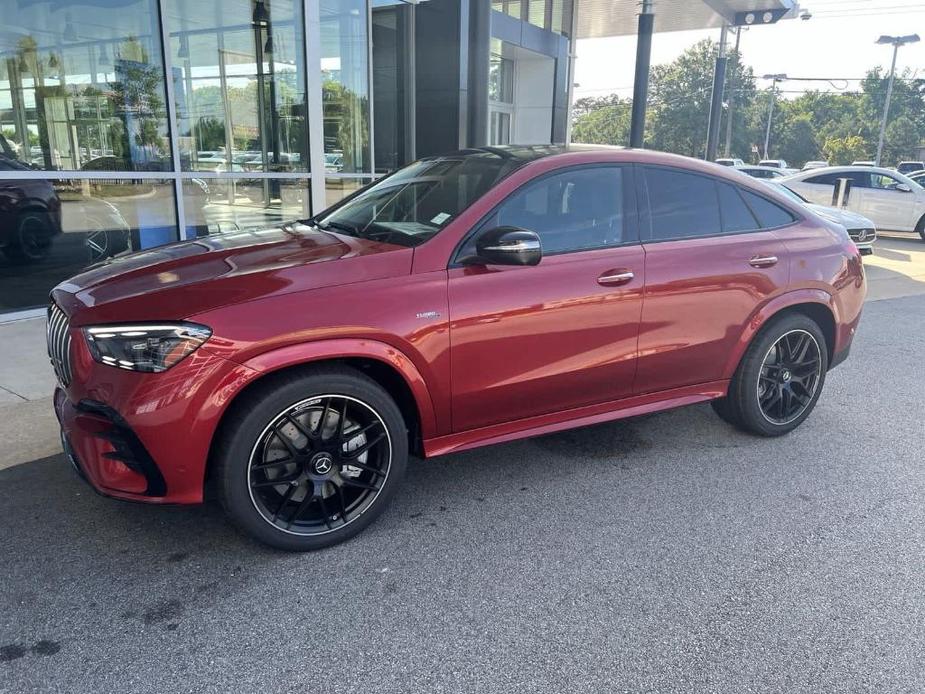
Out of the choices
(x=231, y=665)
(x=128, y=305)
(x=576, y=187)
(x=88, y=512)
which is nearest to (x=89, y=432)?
(x=128, y=305)

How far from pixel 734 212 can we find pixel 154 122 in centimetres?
696

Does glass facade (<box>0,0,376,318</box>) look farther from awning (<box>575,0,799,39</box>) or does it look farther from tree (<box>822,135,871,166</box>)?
tree (<box>822,135,871,166</box>)

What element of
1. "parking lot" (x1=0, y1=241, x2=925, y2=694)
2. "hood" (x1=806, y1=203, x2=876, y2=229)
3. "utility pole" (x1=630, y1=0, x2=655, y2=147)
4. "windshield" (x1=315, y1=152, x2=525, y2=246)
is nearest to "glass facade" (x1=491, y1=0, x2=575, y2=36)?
"utility pole" (x1=630, y1=0, x2=655, y2=147)

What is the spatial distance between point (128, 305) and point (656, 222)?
2.69 m

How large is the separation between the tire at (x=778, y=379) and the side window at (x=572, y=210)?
1.26m

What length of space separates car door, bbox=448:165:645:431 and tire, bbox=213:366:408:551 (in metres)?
0.42

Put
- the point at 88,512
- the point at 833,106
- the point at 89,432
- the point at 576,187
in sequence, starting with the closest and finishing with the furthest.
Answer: the point at 89,432 < the point at 88,512 < the point at 576,187 < the point at 833,106

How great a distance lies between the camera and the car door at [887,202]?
52.9ft

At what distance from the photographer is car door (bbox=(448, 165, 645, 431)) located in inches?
133

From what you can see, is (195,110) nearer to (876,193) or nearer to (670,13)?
(876,193)

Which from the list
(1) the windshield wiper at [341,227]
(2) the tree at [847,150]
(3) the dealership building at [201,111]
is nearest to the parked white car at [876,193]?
(3) the dealership building at [201,111]

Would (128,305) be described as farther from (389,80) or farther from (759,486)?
(389,80)

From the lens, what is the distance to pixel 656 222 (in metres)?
3.97

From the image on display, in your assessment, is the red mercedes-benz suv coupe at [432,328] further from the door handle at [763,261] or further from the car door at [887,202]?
the car door at [887,202]
